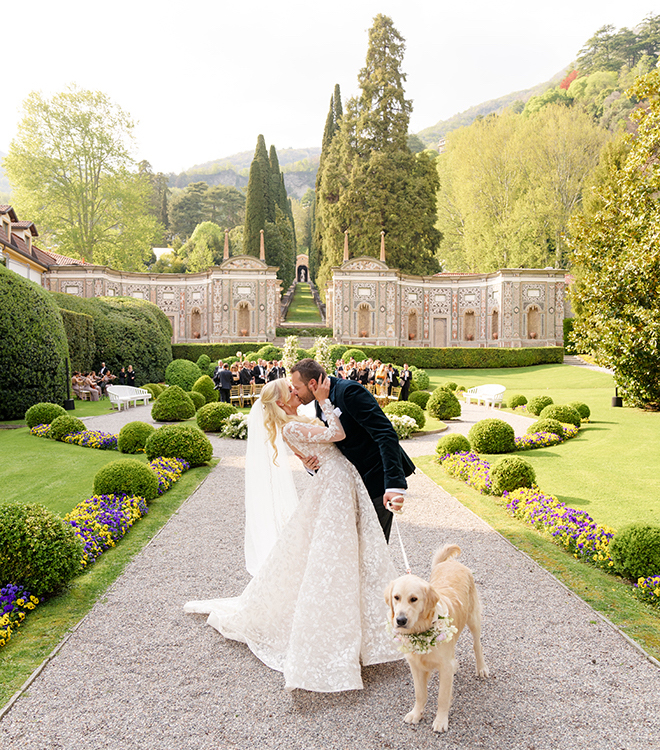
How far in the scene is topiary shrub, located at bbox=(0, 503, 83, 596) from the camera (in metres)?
4.42

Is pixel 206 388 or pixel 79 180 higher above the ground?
pixel 79 180

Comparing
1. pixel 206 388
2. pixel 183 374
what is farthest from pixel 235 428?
pixel 183 374

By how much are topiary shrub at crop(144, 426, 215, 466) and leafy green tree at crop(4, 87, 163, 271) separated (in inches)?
1233

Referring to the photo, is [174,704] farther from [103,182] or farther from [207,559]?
[103,182]

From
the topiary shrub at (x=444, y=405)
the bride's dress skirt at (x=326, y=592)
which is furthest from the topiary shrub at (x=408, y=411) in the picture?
the bride's dress skirt at (x=326, y=592)

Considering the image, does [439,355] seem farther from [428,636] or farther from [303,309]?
[428,636]

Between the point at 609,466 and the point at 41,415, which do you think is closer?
the point at 609,466

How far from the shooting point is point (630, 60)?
206ft

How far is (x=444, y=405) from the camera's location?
15.2 m

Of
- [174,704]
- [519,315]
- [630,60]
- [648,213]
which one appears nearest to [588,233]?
[648,213]

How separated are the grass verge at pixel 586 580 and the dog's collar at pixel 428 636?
6.54 feet

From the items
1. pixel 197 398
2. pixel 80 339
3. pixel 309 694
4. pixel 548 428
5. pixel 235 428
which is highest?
pixel 80 339

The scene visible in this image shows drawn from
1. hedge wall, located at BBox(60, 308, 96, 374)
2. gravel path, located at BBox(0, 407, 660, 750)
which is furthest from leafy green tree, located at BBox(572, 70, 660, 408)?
hedge wall, located at BBox(60, 308, 96, 374)

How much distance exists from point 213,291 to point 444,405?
78.2 ft
